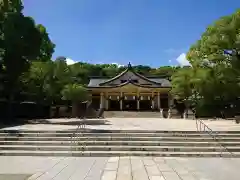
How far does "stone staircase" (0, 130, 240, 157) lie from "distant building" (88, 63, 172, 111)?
1047 inches

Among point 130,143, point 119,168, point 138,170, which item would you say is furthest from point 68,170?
point 130,143

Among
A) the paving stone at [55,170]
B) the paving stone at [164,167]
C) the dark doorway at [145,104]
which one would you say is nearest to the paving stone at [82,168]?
the paving stone at [55,170]

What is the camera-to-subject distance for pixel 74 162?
318 inches

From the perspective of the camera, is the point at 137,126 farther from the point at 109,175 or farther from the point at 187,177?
the point at 187,177

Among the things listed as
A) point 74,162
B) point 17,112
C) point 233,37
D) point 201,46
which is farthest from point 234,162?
point 17,112

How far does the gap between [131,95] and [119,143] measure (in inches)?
1170

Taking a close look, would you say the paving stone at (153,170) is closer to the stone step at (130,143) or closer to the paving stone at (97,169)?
the paving stone at (97,169)

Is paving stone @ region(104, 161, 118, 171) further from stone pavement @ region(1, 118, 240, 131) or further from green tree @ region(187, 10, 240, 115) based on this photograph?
green tree @ region(187, 10, 240, 115)

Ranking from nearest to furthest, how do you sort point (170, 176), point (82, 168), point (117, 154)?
point (170, 176) → point (82, 168) → point (117, 154)

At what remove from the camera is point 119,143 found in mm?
10133

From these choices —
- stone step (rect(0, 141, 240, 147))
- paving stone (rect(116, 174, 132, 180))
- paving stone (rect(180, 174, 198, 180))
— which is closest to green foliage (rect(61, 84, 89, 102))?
stone step (rect(0, 141, 240, 147))

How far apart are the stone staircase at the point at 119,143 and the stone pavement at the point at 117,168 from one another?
1.93 ft

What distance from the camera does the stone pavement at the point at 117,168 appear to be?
634 cm

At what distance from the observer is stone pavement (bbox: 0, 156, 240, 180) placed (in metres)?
6.34
